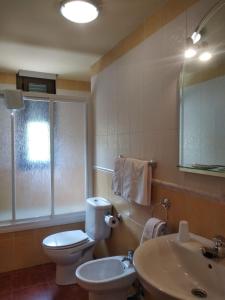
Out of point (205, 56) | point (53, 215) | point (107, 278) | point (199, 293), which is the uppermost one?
point (205, 56)

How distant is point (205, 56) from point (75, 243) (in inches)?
75.9

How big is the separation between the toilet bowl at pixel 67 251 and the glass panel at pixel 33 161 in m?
0.56

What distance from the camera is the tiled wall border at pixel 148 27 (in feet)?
5.32

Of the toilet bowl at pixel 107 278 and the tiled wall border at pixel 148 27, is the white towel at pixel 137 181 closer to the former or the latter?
the toilet bowl at pixel 107 278

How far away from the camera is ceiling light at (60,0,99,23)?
1.70 meters

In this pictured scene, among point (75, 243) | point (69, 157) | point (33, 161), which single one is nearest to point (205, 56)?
point (75, 243)

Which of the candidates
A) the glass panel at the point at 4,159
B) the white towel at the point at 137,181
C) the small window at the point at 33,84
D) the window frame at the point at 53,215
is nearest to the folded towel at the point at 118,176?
the white towel at the point at 137,181

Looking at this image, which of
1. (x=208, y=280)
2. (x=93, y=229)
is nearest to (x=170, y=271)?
(x=208, y=280)

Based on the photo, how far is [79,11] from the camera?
1.78 meters

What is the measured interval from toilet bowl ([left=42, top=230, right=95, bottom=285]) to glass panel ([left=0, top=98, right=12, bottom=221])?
26.1 inches

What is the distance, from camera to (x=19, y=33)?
217 centimetres

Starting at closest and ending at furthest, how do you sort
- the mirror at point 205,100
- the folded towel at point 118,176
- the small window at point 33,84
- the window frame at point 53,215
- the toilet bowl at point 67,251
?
the mirror at point 205,100, the folded towel at point 118,176, the toilet bowl at point 67,251, the window frame at point 53,215, the small window at point 33,84

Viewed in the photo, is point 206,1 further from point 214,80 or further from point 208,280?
point 208,280

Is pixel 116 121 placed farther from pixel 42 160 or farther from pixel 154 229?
pixel 154 229
